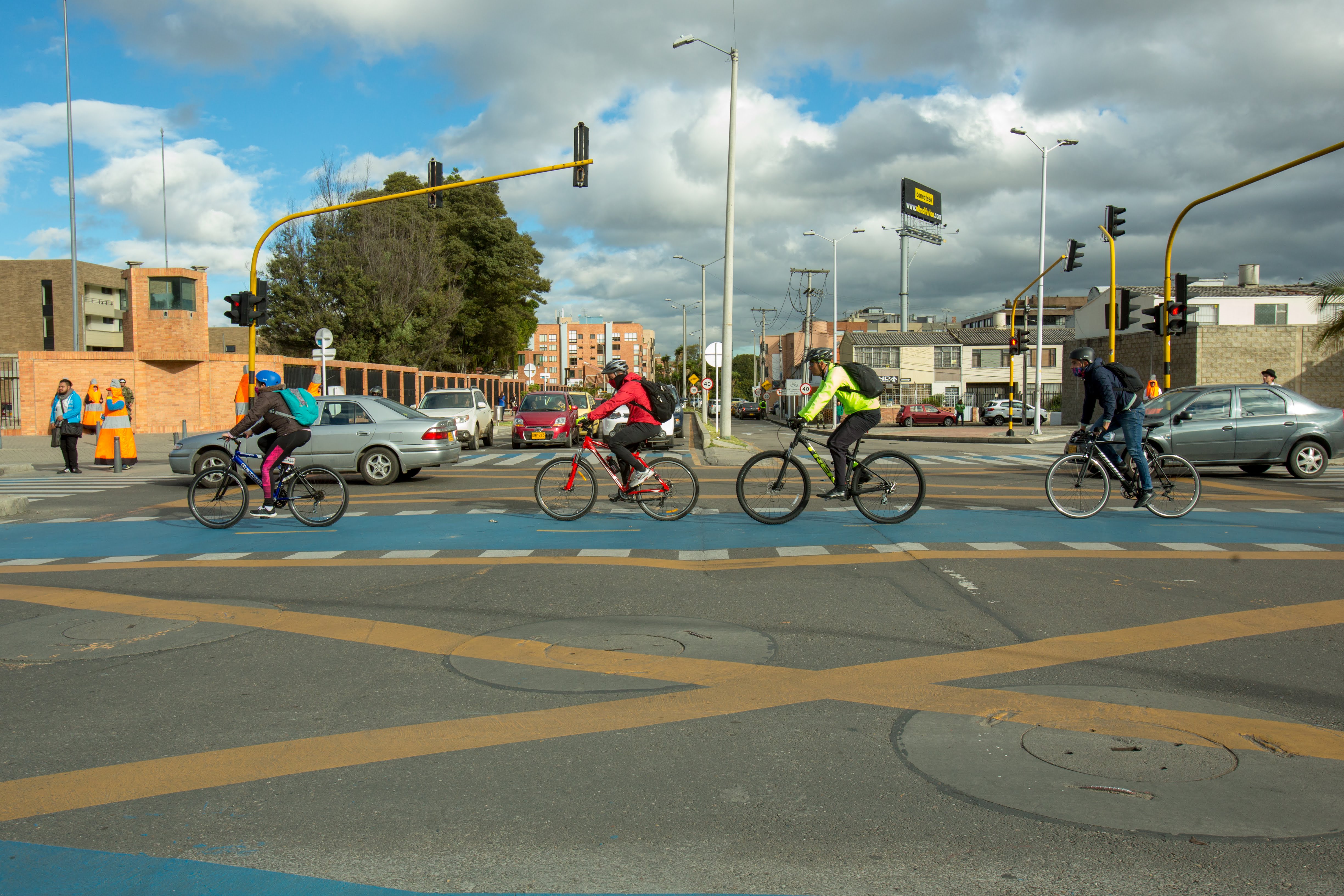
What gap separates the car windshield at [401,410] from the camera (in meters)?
15.4

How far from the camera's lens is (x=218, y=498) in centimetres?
1049

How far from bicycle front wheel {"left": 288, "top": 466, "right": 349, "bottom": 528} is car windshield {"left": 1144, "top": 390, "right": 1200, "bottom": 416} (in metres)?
11.9

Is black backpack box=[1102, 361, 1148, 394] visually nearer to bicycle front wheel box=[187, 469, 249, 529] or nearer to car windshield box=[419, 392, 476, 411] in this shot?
bicycle front wheel box=[187, 469, 249, 529]

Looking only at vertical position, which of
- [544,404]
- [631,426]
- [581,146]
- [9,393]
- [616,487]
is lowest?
[616,487]

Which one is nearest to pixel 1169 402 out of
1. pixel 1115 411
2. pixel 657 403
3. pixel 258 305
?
pixel 1115 411

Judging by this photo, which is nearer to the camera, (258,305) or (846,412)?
(846,412)

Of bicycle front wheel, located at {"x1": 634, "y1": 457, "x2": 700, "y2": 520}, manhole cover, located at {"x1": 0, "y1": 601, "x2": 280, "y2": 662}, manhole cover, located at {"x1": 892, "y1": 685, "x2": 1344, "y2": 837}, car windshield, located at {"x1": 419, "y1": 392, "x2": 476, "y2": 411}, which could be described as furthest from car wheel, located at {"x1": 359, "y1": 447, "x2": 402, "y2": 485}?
manhole cover, located at {"x1": 892, "y1": 685, "x2": 1344, "y2": 837}

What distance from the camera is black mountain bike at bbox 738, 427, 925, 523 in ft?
32.1

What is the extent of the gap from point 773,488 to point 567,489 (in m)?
2.32

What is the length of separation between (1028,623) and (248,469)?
841 centimetres

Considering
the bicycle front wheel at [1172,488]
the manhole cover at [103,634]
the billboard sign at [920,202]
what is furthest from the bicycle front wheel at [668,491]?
the billboard sign at [920,202]

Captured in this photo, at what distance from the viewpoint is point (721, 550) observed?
8641mm

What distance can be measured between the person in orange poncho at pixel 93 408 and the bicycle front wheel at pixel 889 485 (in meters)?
17.1

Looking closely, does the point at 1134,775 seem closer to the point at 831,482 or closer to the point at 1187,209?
the point at 831,482
